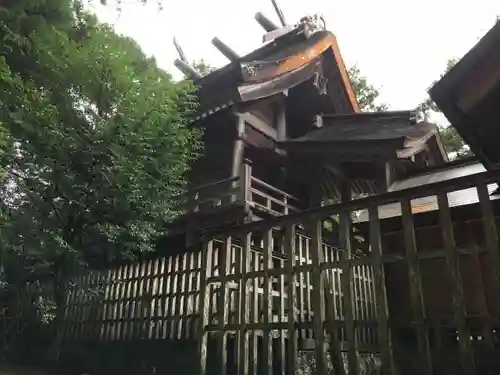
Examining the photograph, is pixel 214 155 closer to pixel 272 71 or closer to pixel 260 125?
pixel 260 125

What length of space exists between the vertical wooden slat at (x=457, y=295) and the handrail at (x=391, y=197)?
134 millimetres

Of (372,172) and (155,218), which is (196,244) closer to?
(155,218)

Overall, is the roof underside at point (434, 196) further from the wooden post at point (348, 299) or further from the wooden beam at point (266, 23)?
the wooden beam at point (266, 23)

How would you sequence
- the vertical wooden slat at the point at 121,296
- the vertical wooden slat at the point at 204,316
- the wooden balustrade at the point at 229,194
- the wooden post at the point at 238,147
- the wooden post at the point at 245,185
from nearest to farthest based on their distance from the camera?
the vertical wooden slat at the point at 204,316 < the vertical wooden slat at the point at 121,296 < the wooden post at the point at 245,185 < the wooden balustrade at the point at 229,194 < the wooden post at the point at 238,147

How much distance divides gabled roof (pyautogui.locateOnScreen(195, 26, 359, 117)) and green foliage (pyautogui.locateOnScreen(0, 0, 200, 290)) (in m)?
2.95

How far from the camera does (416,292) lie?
4.52 meters

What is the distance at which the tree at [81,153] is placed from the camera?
741 cm

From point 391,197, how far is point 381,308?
1260mm

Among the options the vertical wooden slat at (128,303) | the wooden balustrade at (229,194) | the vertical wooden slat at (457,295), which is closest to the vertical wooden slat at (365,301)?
the wooden balustrade at (229,194)

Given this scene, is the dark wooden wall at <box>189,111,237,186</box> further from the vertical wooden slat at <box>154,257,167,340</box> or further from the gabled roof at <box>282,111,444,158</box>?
the vertical wooden slat at <box>154,257,167,340</box>

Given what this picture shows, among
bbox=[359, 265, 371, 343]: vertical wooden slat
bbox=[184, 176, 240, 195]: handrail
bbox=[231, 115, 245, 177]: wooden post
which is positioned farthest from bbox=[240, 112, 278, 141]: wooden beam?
bbox=[359, 265, 371, 343]: vertical wooden slat

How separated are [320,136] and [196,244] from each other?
464cm

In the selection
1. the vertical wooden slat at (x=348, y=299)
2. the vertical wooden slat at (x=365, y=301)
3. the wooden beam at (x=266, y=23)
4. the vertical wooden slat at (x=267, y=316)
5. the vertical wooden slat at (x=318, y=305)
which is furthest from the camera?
the wooden beam at (x=266, y=23)

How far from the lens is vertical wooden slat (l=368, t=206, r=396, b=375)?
4473 millimetres
